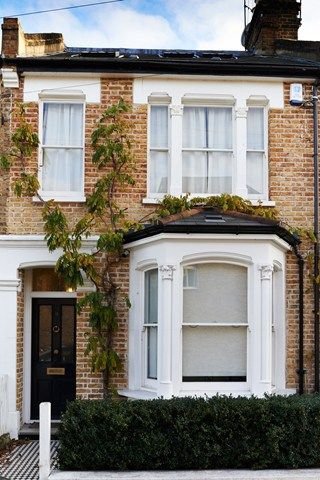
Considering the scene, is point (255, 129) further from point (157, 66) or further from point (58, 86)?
point (58, 86)

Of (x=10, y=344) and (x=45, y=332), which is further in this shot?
(x=45, y=332)

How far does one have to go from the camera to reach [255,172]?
1231 centimetres

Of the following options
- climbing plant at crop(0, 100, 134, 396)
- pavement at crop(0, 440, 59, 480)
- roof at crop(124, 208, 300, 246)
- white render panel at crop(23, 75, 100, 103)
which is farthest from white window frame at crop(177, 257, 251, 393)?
white render panel at crop(23, 75, 100, 103)

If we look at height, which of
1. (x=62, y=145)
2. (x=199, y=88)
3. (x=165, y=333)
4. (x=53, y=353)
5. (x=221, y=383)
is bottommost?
(x=221, y=383)

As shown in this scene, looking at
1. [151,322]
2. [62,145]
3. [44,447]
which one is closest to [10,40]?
[62,145]

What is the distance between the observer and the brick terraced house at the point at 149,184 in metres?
11.5

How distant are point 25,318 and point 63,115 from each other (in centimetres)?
363

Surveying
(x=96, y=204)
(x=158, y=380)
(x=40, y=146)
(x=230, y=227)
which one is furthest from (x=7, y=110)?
(x=158, y=380)

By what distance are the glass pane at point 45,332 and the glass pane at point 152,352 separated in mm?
2072

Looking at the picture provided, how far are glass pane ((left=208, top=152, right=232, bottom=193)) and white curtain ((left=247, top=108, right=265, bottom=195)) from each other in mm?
351

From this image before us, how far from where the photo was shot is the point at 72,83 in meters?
12.1

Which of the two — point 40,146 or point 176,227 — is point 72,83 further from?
point 176,227

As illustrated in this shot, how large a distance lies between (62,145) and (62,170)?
435mm

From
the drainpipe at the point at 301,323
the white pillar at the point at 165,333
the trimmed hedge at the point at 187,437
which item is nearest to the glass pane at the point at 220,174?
the drainpipe at the point at 301,323
